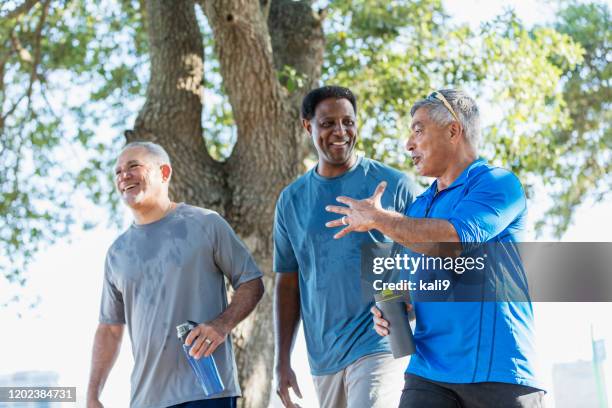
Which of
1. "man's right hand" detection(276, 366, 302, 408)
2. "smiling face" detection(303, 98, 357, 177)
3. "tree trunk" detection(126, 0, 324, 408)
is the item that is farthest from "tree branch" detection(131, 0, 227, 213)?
"man's right hand" detection(276, 366, 302, 408)

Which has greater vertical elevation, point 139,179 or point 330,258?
point 139,179

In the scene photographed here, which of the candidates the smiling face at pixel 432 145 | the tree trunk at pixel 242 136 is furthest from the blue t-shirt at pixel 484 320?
the tree trunk at pixel 242 136

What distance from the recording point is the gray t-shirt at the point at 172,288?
4008 millimetres

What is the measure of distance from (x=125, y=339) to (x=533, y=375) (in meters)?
2.34

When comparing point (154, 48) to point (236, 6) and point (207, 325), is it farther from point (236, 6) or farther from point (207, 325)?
point (207, 325)

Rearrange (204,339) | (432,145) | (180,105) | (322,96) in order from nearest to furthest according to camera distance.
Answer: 1. (432,145)
2. (204,339)
3. (322,96)
4. (180,105)

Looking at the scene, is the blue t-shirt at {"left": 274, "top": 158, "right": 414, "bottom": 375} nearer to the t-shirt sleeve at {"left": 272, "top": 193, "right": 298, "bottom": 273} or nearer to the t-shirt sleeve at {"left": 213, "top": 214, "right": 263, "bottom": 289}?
the t-shirt sleeve at {"left": 272, "top": 193, "right": 298, "bottom": 273}

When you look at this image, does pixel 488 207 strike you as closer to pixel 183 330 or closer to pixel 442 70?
pixel 183 330

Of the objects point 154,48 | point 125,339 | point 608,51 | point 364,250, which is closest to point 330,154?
point 364,250

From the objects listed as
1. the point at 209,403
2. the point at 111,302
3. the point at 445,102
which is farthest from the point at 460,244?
the point at 111,302

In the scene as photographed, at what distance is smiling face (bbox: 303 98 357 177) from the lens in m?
4.34

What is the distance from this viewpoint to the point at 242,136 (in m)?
7.47

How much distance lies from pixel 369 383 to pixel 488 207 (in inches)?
48.9

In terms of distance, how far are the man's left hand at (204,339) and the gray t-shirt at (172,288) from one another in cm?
14
